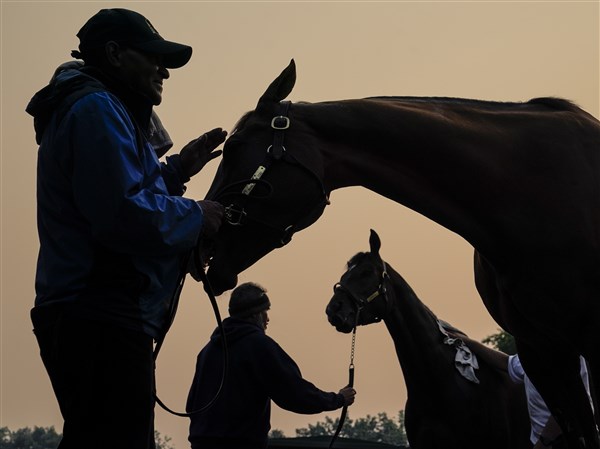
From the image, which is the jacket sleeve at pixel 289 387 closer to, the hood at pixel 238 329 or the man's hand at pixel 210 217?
the hood at pixel 238 329

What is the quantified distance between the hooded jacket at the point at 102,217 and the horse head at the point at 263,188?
2.22ft

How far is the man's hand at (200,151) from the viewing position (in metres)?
4.41

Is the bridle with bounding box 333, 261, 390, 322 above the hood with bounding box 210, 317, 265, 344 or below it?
above

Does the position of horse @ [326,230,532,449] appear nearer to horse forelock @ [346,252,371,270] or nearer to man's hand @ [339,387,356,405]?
horse forelock @ [346,252,371,270]

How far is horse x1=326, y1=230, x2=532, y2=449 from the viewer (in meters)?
9.09

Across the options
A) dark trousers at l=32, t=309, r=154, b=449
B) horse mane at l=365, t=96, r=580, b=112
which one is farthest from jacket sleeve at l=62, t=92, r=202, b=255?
horse mane at l=365, t=96, r=580, b=112

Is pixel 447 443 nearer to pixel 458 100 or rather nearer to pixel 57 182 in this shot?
pixel 458 100

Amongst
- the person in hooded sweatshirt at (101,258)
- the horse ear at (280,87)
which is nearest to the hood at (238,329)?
the horse ear at (280,87)

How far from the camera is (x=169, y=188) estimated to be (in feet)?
14.0

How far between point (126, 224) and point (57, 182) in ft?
1.08

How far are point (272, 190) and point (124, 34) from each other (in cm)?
93

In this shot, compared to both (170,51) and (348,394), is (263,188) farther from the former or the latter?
(348,394)

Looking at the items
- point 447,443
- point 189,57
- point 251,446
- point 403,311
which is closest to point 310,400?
point 251,446

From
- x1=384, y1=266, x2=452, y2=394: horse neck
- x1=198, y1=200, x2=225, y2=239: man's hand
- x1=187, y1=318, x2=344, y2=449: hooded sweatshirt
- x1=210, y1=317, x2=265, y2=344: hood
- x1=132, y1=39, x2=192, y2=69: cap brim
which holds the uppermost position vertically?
x1=384, y1=266, x2=452, y2=394: horse neck
